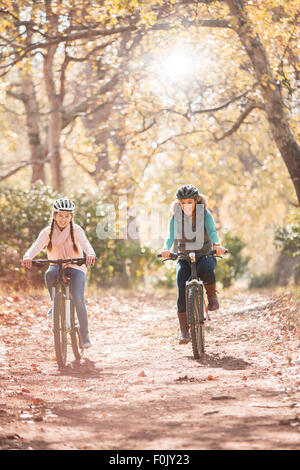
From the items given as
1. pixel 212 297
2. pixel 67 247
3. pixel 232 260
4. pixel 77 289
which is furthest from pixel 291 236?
pixel 77 289

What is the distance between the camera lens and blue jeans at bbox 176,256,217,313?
820 centimetres

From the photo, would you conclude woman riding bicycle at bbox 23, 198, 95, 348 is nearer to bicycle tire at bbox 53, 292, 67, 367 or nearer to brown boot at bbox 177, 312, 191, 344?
bicycle tire at bbox 53, 292, 67, 367

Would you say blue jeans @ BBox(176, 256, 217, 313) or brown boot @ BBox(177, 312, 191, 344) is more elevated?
blue jeans @ BBox(176, 256, 217, 313)

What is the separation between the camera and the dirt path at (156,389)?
4.71 metres

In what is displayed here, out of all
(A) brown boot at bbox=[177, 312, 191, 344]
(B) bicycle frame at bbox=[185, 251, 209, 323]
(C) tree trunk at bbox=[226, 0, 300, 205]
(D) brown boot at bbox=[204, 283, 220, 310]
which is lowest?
(A) brown boot at bbox=[177, 312, 191, 344]

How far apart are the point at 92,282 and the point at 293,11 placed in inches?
336

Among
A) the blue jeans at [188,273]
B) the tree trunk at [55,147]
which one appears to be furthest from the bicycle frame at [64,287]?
the tree trunk at [55,147]

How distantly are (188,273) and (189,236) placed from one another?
1.47 feet

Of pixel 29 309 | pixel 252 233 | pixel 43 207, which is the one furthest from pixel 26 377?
pixel 252 233

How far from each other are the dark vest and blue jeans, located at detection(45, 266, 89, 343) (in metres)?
1.26

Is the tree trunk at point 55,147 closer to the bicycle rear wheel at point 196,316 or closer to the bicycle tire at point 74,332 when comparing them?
the bicycle tire at point 74,332

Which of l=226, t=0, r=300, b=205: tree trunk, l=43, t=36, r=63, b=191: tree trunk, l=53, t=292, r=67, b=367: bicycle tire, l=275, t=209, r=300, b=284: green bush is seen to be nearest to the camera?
l=53, t=292, r=67, b=367: bicycle tire

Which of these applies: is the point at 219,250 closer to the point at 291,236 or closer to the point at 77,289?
the point at 77,289

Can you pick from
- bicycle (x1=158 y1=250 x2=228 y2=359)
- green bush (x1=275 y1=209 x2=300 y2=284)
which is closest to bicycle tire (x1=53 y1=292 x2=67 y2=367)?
bicycle (x1=158 y1=250 x2=228 y2=359)
